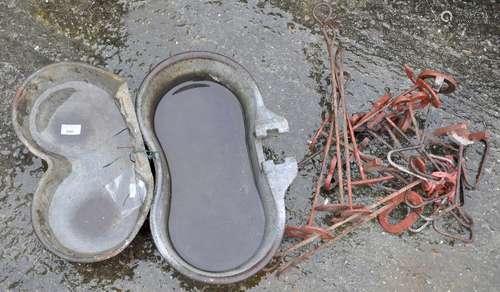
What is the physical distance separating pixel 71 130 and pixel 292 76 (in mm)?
1932

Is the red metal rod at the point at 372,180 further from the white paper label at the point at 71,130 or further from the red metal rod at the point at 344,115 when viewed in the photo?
the white paper label at the point at 71,130

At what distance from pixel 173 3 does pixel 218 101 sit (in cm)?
100

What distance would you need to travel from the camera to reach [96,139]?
13.3 feet

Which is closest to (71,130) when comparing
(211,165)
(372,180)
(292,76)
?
(211,165)

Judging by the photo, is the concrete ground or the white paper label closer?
the concrete ground

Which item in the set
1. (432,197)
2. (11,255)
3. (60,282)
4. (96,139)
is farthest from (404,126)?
(11,255)

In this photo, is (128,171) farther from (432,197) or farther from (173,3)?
(432,197)

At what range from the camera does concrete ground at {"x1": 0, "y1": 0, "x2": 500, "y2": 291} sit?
12.6ft

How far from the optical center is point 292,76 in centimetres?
429

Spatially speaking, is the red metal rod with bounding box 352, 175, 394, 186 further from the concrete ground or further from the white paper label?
the white paper label

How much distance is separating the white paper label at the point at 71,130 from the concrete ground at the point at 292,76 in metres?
0.31

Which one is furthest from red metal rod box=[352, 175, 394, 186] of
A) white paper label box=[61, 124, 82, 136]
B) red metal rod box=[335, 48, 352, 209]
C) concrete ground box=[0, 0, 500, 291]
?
white paper label box=[61, 124, 82, 136]

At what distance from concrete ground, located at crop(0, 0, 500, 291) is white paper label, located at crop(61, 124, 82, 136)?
12.4 inches

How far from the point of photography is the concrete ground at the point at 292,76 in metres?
3.85
